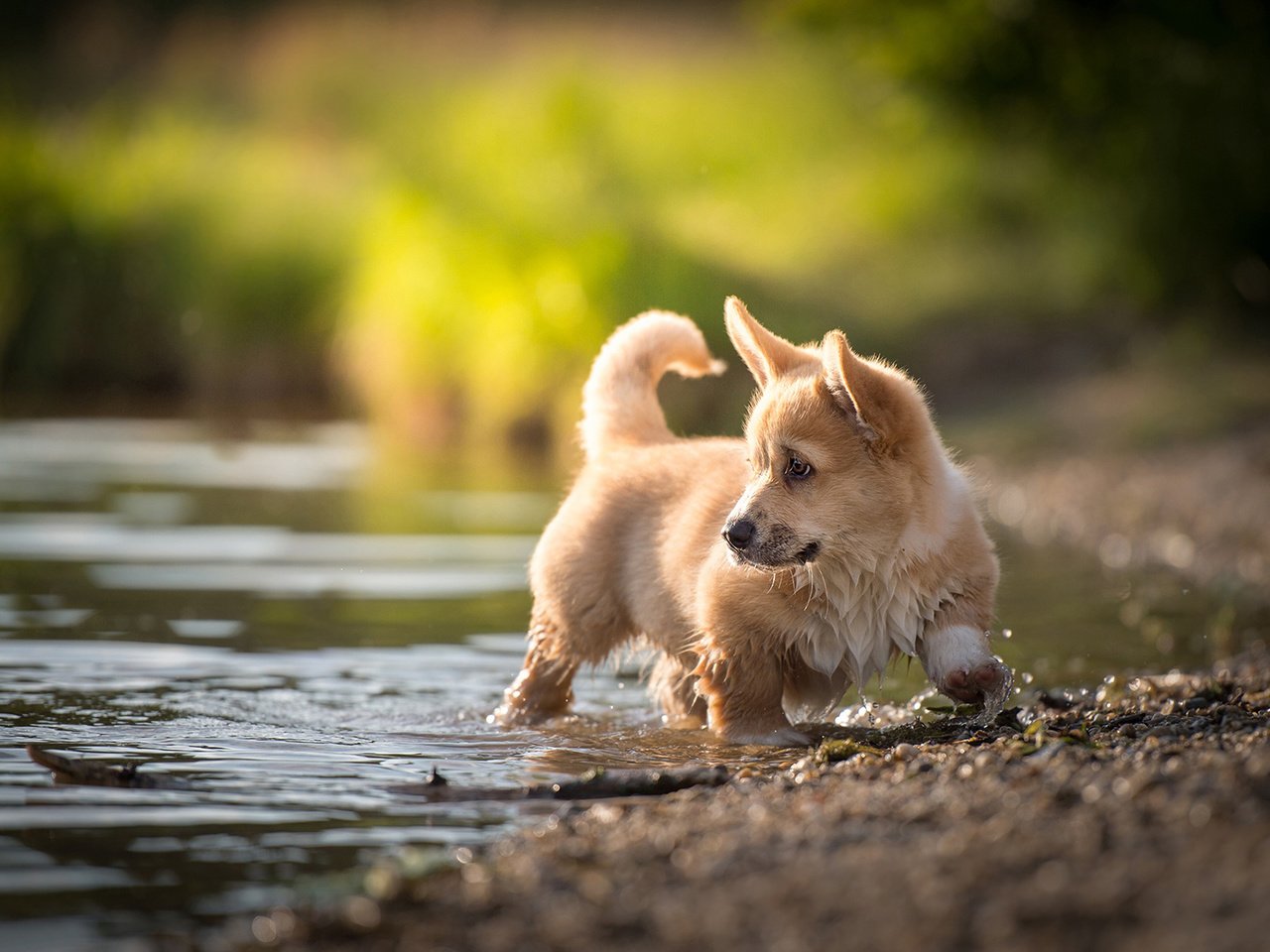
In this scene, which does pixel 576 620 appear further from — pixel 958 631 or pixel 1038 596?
pixel 1038 596

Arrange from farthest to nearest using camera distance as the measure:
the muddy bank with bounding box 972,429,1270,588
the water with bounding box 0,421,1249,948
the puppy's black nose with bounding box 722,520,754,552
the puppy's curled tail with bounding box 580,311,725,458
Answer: the muddy bank with bounding box 972,429,1270,588 < the puppy's curled tail with bounding box 580,311,725,458 < the puppy's black nose with bounding box 722,520,754,552 < the water with bounding box 0,421,1249,948

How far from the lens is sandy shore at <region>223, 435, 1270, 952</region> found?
2.83m

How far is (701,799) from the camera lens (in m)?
3.90

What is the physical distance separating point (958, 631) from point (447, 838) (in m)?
1.70

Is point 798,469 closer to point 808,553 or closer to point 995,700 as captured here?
point 808,553

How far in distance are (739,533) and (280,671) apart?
6.50ft

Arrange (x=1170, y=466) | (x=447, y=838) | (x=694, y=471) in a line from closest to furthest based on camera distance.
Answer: (x=447, y=838) → (x=694, y=471) → (x=1170, y=466)

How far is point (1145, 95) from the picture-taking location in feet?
40.6

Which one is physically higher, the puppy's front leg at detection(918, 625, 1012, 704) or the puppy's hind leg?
the puppy's front leg at detection(918, 625, 1012, 704)

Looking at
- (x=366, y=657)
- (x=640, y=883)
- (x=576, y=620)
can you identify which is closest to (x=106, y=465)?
(x=366, y=657)

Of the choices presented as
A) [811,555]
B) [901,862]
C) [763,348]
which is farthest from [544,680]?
[901,862]

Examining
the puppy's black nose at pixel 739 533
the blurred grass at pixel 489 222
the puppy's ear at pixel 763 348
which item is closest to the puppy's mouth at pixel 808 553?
the puppy's black nose at pixel 739 533

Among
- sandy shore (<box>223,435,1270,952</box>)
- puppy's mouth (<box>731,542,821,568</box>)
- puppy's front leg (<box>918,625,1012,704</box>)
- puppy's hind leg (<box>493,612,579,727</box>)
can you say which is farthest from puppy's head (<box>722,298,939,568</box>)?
puppy's hind leg (<box>493,612,579,727</box>)

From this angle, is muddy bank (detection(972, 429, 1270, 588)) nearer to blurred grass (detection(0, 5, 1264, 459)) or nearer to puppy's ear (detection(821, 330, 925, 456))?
blurred grass (detection(0, 5, 1264, 459))
